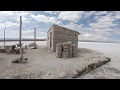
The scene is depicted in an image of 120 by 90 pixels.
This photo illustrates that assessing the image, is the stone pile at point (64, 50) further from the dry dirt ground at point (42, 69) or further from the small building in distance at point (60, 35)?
the small building in distance at point (60, 35)

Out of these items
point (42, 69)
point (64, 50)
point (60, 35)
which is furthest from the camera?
point (60, 35)

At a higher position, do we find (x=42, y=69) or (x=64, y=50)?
(x=64, y=50)

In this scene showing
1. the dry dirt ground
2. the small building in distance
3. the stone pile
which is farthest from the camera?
the small building in distance

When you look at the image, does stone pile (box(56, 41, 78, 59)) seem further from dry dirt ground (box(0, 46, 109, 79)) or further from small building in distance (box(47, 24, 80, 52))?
small building in distance (box(47, 24, 80, 52))

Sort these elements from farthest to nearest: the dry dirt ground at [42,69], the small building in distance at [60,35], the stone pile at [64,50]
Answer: the small building in distance at [60,35] < the stone pile at [64,50] < the dry dirt ground at [42,69]

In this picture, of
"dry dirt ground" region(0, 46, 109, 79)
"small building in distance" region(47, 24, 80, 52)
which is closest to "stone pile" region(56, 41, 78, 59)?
"dry dirt ground" region(0, 46, 109, 79)

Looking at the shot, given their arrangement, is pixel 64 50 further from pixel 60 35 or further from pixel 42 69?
pixel 42 69

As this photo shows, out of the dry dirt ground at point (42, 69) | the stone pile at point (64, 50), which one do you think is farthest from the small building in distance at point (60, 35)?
the dry dirt ground at point (42, 69)

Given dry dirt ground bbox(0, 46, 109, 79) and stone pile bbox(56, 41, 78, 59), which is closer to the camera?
dry dirt ground bbox(0, 46, 109, 79)

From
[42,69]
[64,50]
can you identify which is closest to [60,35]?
[64,50]
